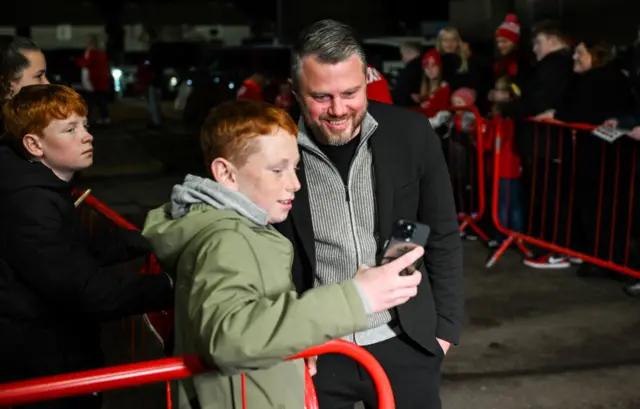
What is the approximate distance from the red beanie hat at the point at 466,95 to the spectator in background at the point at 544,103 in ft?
2.07

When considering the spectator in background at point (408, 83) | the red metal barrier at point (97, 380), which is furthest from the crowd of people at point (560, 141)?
the red metal barrier at point (97, 380)

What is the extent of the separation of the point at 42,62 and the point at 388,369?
9.99 ft

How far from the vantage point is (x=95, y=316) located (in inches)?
107

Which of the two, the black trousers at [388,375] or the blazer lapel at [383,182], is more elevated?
the blazer lapel at [383,182]

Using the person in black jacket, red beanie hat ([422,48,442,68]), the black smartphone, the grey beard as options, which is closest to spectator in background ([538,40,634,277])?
red beanie hat ([422,48,442,68])

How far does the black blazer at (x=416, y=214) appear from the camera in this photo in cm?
251

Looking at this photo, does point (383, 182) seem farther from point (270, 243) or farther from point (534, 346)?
point (534, 346)

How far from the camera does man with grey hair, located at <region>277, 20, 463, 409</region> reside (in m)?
2.42

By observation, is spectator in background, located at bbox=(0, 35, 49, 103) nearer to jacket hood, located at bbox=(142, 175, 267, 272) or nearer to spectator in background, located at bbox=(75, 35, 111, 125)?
jacket hood, located at bbox=(142, 175, 267, 272)

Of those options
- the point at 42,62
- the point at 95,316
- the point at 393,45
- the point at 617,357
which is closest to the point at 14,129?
the point at 95,316

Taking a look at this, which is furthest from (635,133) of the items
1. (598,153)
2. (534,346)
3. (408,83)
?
(408,83)

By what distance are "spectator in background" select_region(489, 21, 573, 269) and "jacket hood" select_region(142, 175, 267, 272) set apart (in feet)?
18.0

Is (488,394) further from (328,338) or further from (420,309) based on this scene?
(328,338)

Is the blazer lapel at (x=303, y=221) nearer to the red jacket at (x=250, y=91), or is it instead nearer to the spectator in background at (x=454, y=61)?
the spectator in background at (x=454, y=61)
